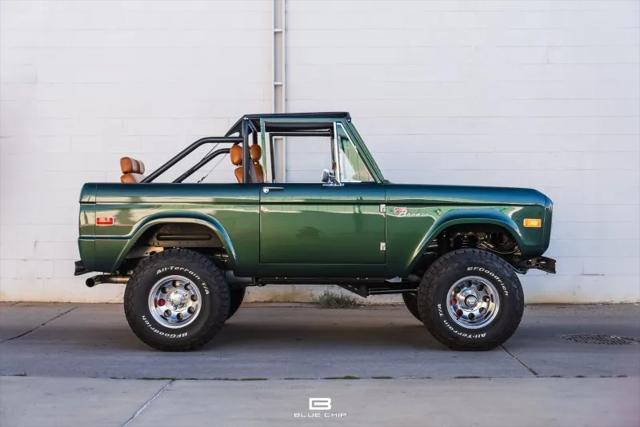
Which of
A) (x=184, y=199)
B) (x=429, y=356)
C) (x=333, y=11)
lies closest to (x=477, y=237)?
(x=429, y=356)

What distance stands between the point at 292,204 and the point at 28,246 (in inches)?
188

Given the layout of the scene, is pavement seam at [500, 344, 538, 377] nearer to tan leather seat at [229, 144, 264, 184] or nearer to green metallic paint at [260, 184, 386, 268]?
green metallic paint at [260, 184, 386, 268]

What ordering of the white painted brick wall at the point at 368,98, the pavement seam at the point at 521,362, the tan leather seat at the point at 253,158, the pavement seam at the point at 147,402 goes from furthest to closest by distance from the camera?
1. the white painted brick wall at the point at 368,98
2. the tan leather seat at the point at 253,158
3. the pavement seam at the point at 521,362
4. the pavement seam at the point at 147,402

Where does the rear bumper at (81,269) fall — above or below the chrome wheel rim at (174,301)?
above

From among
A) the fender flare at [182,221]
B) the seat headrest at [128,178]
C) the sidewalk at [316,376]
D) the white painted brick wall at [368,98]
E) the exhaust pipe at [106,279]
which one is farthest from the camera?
the white painted brick wall at [368,98]

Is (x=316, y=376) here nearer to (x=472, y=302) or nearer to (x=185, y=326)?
(x=185, y=326)

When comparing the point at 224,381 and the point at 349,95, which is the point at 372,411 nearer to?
the point at 224,381

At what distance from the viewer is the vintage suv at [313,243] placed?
7379mm

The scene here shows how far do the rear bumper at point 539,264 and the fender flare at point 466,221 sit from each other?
409 millimetres

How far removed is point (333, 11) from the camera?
35.0 feet

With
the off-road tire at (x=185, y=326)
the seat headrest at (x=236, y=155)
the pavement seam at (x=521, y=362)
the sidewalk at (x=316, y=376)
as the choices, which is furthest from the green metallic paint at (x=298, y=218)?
the pavement seam at (x=521, y=362)

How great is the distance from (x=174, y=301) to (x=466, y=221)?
271cm

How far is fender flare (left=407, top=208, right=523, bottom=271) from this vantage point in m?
7.50

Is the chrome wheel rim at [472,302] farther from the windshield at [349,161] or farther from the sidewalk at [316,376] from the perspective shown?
the windshield at [349,161]
